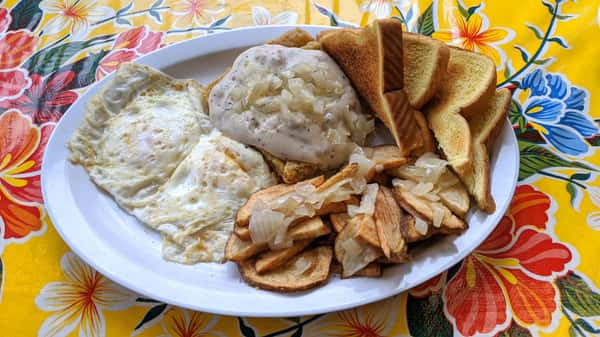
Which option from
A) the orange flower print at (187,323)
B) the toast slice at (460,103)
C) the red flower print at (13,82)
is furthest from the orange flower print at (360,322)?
the red flower print at (13,82)

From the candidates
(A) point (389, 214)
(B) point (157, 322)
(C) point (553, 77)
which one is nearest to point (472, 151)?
(A) point (389, 214)

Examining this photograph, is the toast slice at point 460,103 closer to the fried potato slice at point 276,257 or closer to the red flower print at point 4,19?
the fried potato slice at point 276,257

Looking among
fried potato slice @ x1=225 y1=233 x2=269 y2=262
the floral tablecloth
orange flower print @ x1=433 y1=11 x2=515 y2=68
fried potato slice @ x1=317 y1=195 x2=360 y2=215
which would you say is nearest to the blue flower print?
the floral tablecloth

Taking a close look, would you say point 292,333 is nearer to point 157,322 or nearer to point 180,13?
point 157,322

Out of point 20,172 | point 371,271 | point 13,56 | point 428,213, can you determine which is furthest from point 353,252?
point 13,56

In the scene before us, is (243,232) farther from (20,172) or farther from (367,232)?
(20,172)

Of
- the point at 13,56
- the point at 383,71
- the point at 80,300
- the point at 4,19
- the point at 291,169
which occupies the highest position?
the point at 383,71
